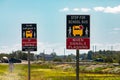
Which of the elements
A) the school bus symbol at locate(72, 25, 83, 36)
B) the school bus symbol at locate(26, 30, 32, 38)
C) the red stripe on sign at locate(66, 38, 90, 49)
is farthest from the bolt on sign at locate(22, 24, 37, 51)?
the school bus symbol at locate(72, 25, 83, 36)

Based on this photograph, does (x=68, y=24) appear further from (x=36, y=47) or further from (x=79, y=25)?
(x=36, y=47)

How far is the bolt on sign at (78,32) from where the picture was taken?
16.0m

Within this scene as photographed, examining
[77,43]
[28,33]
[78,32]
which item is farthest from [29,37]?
[78,32]

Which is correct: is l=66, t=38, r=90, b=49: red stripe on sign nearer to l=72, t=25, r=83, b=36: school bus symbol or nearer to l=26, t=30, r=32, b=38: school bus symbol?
l=72, t=25, r=83, b=36: school bus symbol

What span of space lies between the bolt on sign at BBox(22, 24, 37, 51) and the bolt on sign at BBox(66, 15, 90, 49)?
760cm

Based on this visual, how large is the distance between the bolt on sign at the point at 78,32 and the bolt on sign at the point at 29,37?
7598 millimetres

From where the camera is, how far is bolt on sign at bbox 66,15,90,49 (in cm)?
1599

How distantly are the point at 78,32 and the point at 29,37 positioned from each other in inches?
335

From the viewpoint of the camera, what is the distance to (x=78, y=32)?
1625cm

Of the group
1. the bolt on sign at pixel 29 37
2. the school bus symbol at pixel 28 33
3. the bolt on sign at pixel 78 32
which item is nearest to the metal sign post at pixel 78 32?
the bolt on sign at pixel 78 32

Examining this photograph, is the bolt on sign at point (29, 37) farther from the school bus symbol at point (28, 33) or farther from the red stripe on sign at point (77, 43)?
the red stripe on sign at point (77, 43)

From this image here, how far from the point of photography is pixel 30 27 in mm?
23812

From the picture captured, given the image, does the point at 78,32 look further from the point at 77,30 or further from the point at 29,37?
the point at 29,37

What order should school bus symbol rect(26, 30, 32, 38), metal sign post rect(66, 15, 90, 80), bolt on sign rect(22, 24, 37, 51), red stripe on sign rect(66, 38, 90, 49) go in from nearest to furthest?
metal sign post rect(66, 15, 90, 80)
red stripe on sign rect(66, 38, 90, 49)
bolt on sign rect(22, 24, 37, 51)
school bus symbol rect(26, 30, 32, 38)
